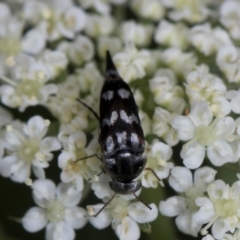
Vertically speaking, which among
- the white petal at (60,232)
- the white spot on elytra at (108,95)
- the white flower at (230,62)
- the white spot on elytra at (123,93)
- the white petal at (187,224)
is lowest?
the white petal at (60,232)

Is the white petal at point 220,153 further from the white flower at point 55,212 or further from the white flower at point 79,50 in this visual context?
the white flower at point 79,50

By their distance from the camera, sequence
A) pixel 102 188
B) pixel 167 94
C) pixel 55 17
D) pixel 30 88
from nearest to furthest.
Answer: pixel 102 188
pixel 167 94
pixel 30 88
pixel 55 17

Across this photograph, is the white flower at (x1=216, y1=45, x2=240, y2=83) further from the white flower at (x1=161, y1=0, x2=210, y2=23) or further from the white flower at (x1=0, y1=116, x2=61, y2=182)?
the white flower at (x1=0, y1=116, x2=61, y2=182)

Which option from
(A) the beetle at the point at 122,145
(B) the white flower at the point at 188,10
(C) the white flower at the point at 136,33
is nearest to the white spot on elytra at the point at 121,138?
(A) the beetle at the point at 122,145

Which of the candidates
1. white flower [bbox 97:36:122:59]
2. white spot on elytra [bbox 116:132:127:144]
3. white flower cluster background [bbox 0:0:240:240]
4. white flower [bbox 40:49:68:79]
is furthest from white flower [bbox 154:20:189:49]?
white spot on elytra [bbox 116:132:127:144]

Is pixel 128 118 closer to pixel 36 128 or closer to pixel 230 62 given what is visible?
pixel 36 128

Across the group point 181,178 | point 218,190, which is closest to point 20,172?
point 181,178
